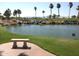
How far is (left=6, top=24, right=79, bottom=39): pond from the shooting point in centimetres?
386

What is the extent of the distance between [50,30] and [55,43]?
10.6 inches

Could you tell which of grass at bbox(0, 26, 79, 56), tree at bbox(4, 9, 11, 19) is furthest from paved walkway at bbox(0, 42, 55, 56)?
tree at bbox(4, 9, 11, 19)

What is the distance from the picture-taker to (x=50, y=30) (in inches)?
153

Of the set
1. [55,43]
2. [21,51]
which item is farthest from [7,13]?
[55,43]

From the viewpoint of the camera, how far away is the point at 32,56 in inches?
150

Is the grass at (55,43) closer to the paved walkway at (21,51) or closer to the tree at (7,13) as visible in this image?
the paved walkway at (21,51)

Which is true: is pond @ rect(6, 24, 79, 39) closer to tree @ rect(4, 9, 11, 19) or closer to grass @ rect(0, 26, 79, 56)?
grass @ rect(0, 26, 79, 56)

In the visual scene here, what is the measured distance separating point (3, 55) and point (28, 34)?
2.00 feet

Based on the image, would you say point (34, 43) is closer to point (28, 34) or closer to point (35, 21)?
point (28, 34)

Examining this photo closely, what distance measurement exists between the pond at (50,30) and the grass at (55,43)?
0.25ft

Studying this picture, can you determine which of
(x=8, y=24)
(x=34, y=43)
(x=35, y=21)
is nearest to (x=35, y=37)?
(x=34, y=43)

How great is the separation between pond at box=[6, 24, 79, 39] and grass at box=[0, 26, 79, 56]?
8 centimetres

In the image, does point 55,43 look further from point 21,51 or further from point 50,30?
point 21,51

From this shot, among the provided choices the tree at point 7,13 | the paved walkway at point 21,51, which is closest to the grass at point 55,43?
the paved walkway at point 21,51
